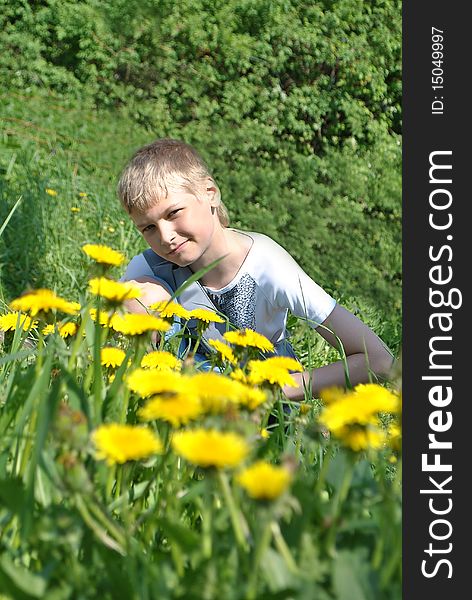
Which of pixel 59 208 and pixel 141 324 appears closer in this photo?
pixel 141 324

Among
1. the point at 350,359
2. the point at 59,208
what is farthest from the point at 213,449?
the point at 59,208

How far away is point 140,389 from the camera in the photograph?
0.88 meters

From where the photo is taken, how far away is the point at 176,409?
754 millimetres

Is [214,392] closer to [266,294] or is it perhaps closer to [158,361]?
[158,361]

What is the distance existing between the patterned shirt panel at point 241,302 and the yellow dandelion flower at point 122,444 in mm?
1589

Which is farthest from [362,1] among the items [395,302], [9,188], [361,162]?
[9,188]

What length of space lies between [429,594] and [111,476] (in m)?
0.34

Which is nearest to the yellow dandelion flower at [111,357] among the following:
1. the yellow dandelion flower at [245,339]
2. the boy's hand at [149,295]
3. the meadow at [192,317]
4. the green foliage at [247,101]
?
the meadow at [192,317]

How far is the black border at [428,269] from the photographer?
0.84 meters

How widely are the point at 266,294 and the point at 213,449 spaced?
1.69 m

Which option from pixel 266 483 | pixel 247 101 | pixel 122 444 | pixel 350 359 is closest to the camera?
pixel 266 483

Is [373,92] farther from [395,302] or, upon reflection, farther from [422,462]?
[422,462]

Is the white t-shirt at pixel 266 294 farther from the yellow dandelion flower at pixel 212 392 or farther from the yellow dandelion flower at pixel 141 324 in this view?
the yellow dandelion flower at pixel 212 392

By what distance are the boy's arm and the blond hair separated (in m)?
Result: 0.53
